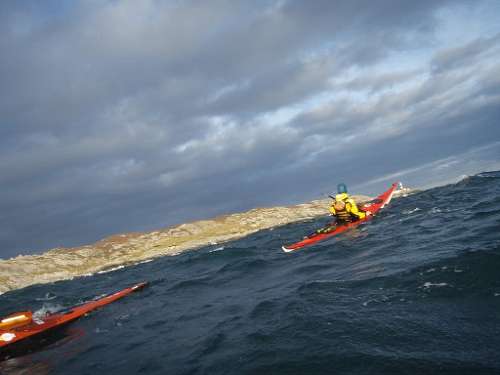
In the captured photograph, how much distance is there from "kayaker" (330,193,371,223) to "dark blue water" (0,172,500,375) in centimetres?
698

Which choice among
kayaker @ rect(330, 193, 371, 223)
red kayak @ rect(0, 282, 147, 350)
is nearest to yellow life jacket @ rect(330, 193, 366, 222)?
kayaker @ rect(330, 193, 371, 223)

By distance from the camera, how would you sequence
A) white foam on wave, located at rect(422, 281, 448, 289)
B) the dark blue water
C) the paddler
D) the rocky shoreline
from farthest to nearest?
the rocky shoreline, the paddler, white foam on wave, located at rect(422, 281, 448, 289), the dark blue water

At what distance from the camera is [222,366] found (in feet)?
26.6

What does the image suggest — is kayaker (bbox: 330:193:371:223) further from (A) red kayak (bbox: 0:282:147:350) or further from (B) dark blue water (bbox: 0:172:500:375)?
(A) red kayak (bbox: 0:282:147:350)

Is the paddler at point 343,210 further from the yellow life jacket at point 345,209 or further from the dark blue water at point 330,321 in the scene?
the dark blue water at point 330,321

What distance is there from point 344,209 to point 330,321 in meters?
17.8

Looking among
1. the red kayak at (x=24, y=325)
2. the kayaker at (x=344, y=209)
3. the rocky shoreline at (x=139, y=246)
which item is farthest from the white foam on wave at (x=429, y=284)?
the rocky shoreline at (x=139, y=246)

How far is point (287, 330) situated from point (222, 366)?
2.04 meters

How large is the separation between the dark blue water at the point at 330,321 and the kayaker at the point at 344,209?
6.98m

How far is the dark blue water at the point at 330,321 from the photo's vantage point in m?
6.89

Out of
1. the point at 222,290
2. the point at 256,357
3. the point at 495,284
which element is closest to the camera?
the point at 256,357

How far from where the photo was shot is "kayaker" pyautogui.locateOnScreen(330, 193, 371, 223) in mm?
25984

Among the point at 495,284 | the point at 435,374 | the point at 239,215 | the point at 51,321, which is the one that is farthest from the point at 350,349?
the point at 239,215

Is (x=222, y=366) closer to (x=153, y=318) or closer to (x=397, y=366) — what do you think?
(x=397, y=366)
